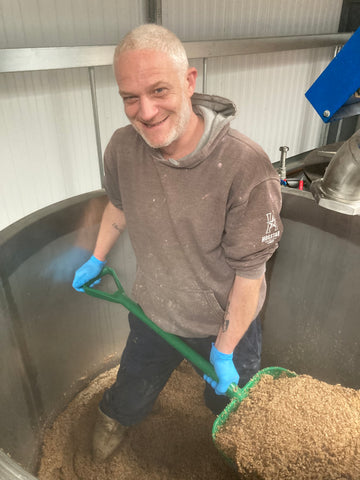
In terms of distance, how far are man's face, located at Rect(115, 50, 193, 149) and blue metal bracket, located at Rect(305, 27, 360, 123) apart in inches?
11.0

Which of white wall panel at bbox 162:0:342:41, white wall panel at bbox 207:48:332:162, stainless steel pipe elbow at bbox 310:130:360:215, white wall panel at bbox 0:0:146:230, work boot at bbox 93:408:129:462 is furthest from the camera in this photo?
white wall panel at bbox 207:48:332:162

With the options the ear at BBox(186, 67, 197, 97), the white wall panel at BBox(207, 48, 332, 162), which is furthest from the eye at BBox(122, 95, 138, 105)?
the white wall panel at BBox(207, 48, 332, 162)

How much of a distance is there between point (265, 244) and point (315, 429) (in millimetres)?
439

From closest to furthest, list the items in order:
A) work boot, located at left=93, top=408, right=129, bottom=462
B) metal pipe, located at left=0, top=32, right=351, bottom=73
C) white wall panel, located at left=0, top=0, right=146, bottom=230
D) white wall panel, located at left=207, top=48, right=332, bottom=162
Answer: work boot, located at left=93, top=408, right=129, bottom=462
metal pipe, located at left=0, top=32, right=351, bottom=73
white wall panel, located at left=0, top=0, right=146, bottom=230
white wall panel, located at left=207, top=48, right=332, bottom=162

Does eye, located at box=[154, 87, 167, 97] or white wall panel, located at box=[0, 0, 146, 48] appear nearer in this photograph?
eye, located at box=[154, 87, 167, 97]

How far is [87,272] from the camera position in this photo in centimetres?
115

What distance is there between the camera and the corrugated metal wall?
148 centimetres

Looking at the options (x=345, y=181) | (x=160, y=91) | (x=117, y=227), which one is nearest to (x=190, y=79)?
(x=160, y=91)

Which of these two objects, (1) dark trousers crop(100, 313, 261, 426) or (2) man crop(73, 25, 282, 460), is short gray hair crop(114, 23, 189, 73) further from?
(1) dark trousers crop(100, 313, 261, 426)

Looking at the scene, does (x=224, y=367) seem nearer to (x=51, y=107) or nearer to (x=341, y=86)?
(x=341, y=86)

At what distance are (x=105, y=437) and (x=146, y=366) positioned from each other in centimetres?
27

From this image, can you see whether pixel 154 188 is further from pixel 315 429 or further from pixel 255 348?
pixel 315 429

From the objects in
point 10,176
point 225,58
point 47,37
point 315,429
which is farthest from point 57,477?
point 225,58

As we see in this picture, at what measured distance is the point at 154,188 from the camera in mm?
872
